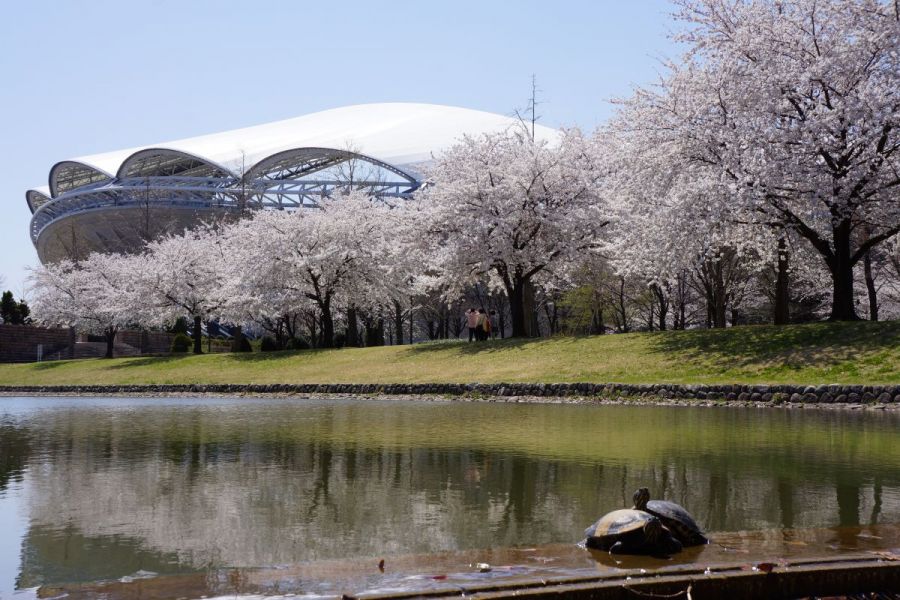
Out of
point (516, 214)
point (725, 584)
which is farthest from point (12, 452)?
point (516, 214)

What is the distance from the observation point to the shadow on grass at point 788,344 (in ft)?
69.1

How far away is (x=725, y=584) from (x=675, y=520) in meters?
1.11

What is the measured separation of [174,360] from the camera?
4134cm

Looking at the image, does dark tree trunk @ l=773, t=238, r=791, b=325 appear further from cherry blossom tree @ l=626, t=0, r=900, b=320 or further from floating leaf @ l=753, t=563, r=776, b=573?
floating leaf @ l=753, t=563, r=776, b=573

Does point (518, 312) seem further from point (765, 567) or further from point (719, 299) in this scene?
point (765, 567)

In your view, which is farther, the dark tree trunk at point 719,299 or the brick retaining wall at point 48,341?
the brick retaining wall at point 48,341

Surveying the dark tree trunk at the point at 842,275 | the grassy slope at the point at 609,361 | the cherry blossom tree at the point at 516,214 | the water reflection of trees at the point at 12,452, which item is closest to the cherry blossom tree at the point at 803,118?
the dark tree trunk at the point at 842,275

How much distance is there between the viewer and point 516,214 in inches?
1308

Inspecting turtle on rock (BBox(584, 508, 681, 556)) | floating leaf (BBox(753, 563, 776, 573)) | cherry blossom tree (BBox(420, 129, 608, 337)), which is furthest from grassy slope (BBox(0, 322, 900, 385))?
floating leaf (BBox(753, 563, 776, 573))

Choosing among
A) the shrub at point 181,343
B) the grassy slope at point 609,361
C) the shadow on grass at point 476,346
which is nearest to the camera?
the grassy slope at point 609,361

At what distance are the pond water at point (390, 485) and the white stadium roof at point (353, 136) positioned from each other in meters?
53.6

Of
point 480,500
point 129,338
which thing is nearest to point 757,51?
point 480,500

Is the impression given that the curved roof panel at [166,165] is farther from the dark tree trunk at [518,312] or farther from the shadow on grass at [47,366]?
the dark tree trunk at [518,312]

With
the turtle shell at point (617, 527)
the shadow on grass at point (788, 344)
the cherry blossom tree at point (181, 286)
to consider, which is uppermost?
the cherry blossom tree at point (181, 286)
